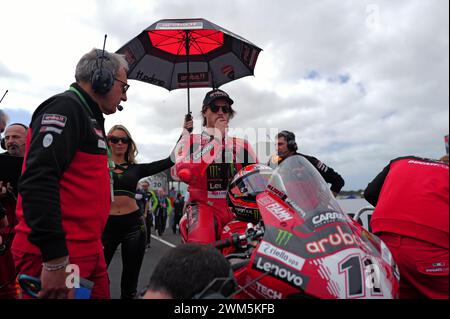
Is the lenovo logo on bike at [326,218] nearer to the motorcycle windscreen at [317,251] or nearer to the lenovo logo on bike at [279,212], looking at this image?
the motorcycle windscreen at [317,251]

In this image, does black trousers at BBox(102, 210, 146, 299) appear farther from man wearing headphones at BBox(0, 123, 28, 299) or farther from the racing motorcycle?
the racing motorcycle

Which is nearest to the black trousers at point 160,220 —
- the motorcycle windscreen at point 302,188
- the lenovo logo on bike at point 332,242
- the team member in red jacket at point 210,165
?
the team member in red jacket at point 210,165

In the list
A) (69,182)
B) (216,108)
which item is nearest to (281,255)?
(69,182)

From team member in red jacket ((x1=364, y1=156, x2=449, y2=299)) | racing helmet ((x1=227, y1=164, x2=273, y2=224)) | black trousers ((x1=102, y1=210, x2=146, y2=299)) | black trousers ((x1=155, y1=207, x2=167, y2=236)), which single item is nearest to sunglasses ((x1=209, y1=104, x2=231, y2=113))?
racing helmet ((x1=227, y1=164, x2=273, y2=224))

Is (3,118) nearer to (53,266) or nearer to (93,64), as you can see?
(93,64)

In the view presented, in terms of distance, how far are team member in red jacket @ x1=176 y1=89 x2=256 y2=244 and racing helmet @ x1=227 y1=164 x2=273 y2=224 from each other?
0.31 m

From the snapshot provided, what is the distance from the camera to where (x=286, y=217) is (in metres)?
1.72

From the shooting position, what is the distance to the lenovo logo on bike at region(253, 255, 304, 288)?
144 centimetres

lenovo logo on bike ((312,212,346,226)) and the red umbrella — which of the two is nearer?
lenovo logo on bike ((312,212,346,226))

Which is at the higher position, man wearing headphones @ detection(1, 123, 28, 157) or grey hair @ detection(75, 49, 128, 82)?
grey hair @ detection(75, 49, 128, 82)

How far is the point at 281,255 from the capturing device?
1531 millimetres
